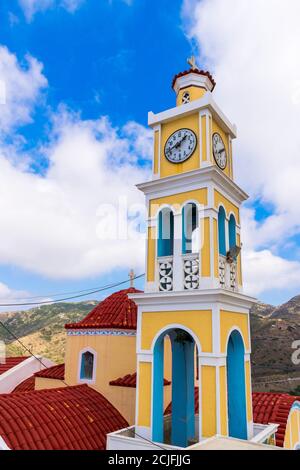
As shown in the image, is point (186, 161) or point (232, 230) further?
point (232, 230)

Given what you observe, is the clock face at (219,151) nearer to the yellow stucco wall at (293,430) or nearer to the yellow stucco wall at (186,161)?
Result: the yellow stucco wall at (186,161)

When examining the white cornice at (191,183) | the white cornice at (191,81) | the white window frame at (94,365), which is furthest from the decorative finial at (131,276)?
the white cornice at (191,81)

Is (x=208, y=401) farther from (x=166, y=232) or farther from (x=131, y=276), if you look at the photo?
(x=131, y=276)

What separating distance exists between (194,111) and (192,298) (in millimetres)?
4244

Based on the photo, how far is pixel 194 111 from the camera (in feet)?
27.7

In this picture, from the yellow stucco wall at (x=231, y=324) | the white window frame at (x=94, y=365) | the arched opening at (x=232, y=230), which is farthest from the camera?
the white window frame at (x=94, y=365)

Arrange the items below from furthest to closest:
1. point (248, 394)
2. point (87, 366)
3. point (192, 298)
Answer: point (87, 366) → point (248, 394) → point (192, 298)

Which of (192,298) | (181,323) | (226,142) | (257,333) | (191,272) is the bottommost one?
(181,323)

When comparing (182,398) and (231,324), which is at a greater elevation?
(231,324)

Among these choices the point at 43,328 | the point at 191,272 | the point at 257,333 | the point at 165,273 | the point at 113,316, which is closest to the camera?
the point at 191,272

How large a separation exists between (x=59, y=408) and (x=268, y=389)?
78.2 ft

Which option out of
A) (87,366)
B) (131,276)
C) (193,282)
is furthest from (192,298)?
(131,276)

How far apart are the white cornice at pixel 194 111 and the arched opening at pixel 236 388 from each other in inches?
196

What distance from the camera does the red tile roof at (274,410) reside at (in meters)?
8.38
